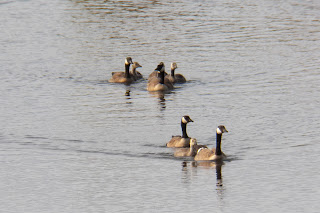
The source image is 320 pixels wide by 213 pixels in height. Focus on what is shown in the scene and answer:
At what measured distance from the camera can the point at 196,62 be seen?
51.1 meters

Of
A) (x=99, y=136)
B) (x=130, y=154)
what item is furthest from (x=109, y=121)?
(x=130, y=154)

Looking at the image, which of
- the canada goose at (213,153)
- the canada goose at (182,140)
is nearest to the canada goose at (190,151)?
the canada goose at (213,153)

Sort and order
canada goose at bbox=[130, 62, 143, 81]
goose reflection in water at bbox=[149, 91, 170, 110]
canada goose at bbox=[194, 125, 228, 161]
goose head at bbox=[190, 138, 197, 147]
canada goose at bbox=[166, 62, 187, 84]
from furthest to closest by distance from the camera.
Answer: canada goose at bbox=[130, 62, 143, 81], canada goose at bbox=[166, 62, 187, 84], goose reflection in water at bbox=[149, 91, 170, 110], goose head at bbox=[190, 138, 197, 147], canada goose at bbox=[194, 125, 228, 161]

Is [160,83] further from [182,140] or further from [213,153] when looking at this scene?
[213,153]

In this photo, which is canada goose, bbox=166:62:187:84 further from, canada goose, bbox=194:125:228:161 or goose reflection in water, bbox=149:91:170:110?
canada goose, bbox=194:125:228:161

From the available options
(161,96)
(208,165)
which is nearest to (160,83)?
(161,96)

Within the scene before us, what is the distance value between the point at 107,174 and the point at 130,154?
10.3ft

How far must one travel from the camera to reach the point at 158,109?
41000 mm

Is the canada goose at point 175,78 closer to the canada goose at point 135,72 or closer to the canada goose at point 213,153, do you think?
the canada goose at point 135,72

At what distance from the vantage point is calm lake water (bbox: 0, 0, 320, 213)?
27547 mm

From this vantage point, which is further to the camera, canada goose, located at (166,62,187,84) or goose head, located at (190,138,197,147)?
canada goose, located at (166,62,187,84)

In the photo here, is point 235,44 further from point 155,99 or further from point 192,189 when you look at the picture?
point 192,189

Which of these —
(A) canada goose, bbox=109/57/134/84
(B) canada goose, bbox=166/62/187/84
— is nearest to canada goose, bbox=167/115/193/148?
(B) canada goose, bbox=166/62/187/84

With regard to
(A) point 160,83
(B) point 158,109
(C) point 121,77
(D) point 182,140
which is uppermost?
(C) point 121,77
